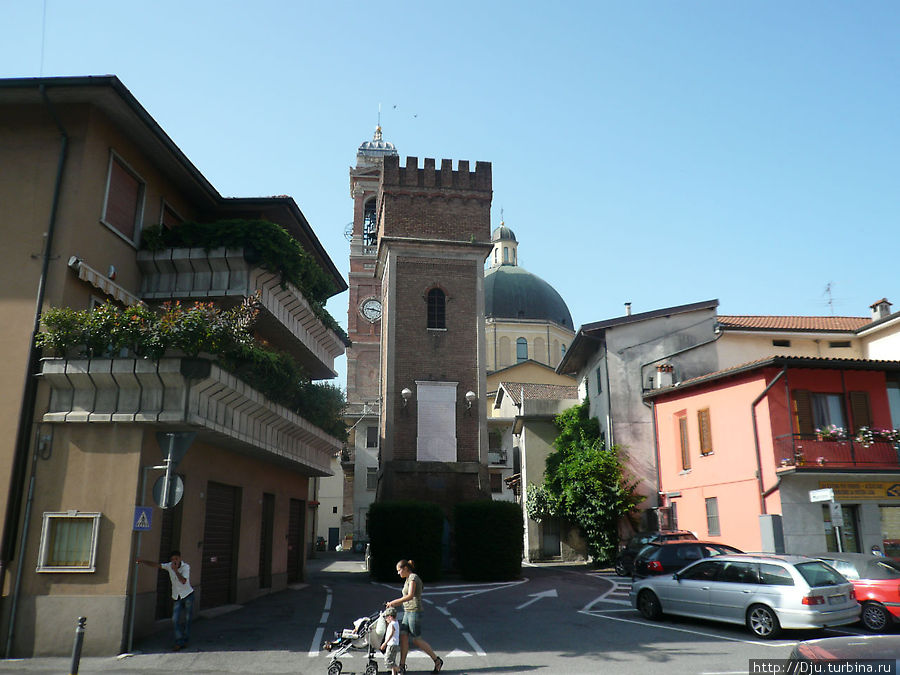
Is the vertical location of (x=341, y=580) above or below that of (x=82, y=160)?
below

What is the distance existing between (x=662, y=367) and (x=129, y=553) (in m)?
21.2

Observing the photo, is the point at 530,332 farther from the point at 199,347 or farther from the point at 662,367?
the point at 199,347

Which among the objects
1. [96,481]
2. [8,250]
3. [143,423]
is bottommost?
[96,481]

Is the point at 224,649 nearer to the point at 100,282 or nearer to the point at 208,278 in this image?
the point at 100,282

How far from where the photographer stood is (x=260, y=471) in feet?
66.1

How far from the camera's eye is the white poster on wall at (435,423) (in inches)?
1114

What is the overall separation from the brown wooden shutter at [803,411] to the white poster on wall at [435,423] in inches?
482

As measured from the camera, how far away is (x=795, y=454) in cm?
2105

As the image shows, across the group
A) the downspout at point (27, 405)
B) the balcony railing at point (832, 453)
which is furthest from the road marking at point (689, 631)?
the downspout at point (27, 405)

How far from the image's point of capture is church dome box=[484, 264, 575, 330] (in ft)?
216

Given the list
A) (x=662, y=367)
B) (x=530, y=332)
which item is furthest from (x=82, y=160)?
(x=530, y=332)

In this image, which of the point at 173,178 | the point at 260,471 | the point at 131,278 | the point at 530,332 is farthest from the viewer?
the point at 530,332

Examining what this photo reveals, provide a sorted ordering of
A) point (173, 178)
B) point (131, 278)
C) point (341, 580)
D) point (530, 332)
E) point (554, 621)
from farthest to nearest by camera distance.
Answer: point (530, 332)
point (341, 580)
point (173, 178)
point (131, 278)
point (554, 621)

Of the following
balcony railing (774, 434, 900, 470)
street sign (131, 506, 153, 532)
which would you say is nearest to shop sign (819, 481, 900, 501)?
balcony railing (774, 434, 900, 470)
